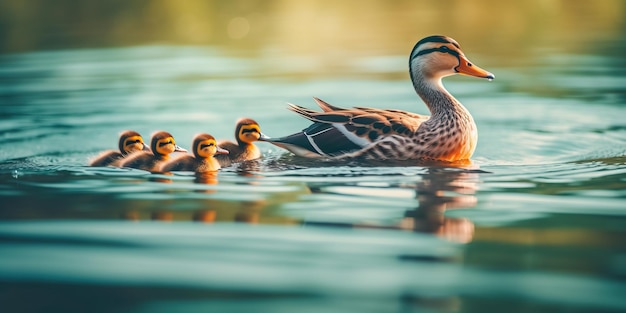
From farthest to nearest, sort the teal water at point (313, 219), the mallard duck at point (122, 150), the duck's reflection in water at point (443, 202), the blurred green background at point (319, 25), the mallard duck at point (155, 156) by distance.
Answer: the blurred green background at point (319, 25)
the mallard duck at point (122, 150)
the mallard duck at point (155, 156)
the duck's reflection in water at point (443, 202)
the teal water at point (313, 219)

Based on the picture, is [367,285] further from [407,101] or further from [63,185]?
[407,101]

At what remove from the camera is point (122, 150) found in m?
8.16

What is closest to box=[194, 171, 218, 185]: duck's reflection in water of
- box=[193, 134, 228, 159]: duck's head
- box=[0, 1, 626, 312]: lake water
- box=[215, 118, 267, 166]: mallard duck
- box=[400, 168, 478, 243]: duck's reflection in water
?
box=[0, 1, 626, 312]: lake water

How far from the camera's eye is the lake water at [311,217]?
14.3ft

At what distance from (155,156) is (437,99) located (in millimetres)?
2386

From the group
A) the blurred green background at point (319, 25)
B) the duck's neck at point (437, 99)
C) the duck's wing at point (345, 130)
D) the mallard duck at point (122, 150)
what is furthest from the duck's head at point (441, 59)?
the blurred green background at point (319, 25)

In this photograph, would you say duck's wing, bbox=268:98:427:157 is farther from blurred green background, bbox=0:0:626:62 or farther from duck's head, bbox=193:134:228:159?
blurred green background, bbox=0:0:626:62

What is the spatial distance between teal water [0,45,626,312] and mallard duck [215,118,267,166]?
249 millimetres

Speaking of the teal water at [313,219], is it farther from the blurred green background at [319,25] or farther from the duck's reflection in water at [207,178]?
the blurred green background at [319,25]

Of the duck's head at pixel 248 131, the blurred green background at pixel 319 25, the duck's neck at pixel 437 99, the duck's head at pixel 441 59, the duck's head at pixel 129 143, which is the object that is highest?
the blurred green background at pixel 319 25

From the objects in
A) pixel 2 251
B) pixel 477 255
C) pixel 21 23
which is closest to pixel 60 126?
pixel 2 251

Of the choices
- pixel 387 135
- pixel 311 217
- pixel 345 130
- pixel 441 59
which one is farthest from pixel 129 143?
pixel 311 217

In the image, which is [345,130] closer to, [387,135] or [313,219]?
[387,135]

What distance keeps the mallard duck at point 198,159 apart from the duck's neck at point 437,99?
74.4 inches
